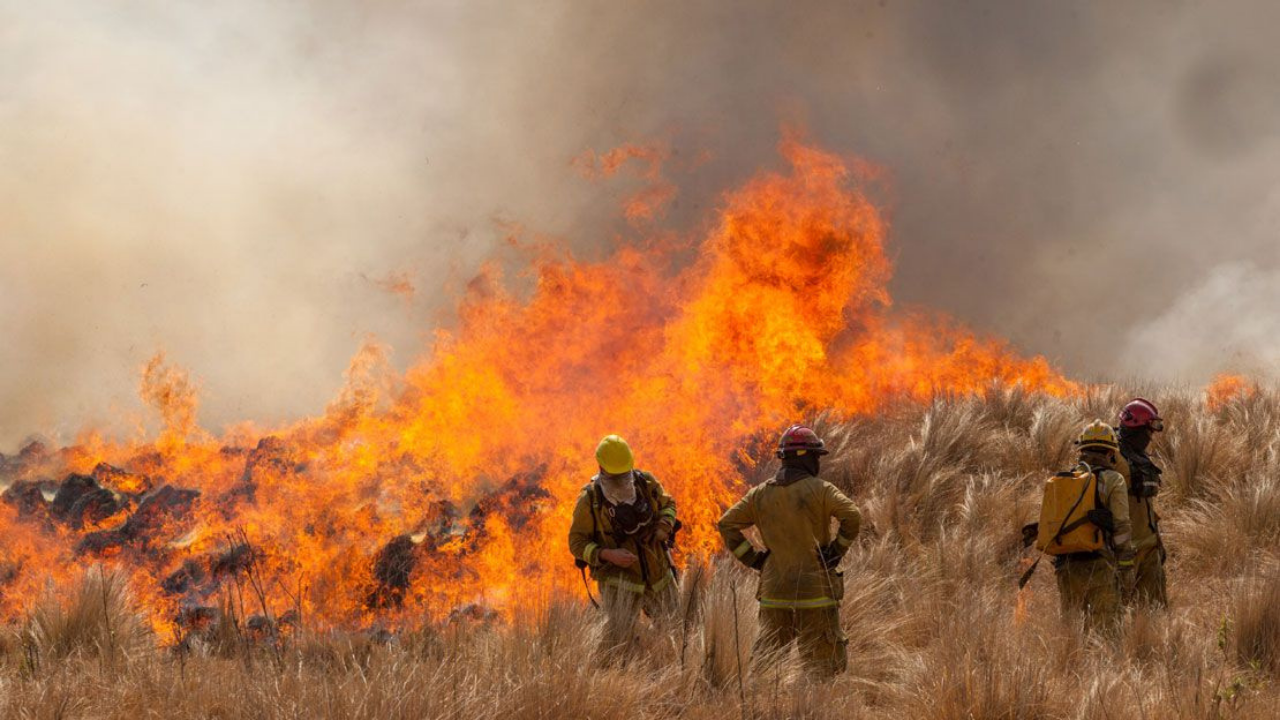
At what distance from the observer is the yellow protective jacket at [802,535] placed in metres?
5.30

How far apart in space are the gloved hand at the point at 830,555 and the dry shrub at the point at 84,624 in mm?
3880

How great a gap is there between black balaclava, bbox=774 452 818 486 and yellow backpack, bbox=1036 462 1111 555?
1.60 metres

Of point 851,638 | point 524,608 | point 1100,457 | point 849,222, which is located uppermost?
point 849,222

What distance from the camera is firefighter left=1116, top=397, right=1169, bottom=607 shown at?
20.2 ft

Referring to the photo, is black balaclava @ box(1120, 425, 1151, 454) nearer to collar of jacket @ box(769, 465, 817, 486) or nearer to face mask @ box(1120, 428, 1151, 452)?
face mask @ box(1120, 428, 1151, 452)

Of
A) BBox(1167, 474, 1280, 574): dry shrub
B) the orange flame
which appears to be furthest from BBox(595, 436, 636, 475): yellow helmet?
the orange flame

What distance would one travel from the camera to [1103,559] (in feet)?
18.9

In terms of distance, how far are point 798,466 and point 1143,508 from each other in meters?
2.62

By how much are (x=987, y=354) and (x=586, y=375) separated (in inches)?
276

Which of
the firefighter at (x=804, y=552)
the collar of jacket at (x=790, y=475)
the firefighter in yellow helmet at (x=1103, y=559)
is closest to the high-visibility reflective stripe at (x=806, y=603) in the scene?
the firefighter at (x=804, y=552)

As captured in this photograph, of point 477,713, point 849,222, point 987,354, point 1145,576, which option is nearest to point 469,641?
point 477,713

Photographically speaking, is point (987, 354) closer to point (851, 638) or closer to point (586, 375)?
point (586, 375)

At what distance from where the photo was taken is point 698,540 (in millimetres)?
9383

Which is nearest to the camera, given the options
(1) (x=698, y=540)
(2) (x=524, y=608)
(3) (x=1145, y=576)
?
(2) (x=524, y=608)
